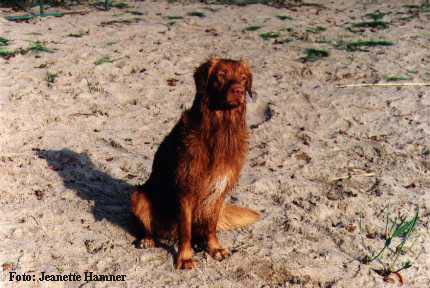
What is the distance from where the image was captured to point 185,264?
11.8 feet

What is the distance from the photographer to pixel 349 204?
4.42 m

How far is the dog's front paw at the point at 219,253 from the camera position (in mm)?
3693

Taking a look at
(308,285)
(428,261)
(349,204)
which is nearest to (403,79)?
(349,204)

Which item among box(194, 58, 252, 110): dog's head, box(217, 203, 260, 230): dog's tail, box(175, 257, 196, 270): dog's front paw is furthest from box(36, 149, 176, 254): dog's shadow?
box(194, 58, 252, 110): dog's head

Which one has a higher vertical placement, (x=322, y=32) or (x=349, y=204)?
(x=322, y=32)

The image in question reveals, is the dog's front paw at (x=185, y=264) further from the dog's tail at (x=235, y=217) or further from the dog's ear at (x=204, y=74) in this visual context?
the dog's ear at (x=204, y=74)

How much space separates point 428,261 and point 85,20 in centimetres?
742

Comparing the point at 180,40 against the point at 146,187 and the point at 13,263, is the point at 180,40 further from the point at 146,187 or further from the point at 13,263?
the point at 13,263

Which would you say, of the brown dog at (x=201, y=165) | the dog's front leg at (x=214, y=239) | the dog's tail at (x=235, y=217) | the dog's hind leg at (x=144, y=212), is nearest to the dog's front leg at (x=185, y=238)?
the brown dog at (x=201, y=165)

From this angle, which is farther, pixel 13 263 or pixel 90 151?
pixel 90 151

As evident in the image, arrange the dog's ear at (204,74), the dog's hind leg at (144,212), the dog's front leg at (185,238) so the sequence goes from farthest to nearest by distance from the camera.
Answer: the dog's hind leg at (144,212) → the dog's front leg at (185,238) → the dog's ear at (204,74)

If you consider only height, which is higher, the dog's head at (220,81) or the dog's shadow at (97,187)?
the dog's head at (220,81)

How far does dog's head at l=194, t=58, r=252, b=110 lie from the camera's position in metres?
3.18

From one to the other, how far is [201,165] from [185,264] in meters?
0.69
